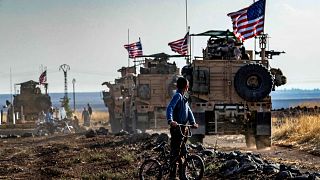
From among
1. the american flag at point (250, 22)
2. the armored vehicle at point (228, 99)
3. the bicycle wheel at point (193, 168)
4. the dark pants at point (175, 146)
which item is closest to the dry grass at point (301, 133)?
the armored vehicle at point (228, 99)

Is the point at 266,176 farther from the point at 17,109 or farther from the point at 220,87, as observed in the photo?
the point at 17,109

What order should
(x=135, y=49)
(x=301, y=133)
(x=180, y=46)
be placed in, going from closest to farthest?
(x=301, y=133) < (x=180, y=46) < (x=135, y=49)

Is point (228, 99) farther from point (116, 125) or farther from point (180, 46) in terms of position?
point (116, 125)

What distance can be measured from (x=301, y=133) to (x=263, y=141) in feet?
9.51

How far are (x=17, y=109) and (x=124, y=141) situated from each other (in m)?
21.5

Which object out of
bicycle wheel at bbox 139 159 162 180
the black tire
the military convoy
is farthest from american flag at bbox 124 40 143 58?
bicycle wheel at bbox 139 159 162 180

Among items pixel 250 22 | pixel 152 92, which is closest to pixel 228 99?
pixel 250 22

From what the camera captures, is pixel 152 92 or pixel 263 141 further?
pixel 152 92

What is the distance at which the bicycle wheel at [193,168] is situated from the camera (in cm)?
1016

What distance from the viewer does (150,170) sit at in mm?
10391

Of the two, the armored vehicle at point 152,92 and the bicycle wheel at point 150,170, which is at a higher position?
the armored vehicle at point 152,92

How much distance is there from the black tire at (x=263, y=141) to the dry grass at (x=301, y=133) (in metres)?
1.31

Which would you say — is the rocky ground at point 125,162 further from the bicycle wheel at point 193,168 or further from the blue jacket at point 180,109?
the blue jacket at point 180,109

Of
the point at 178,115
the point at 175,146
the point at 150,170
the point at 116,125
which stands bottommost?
the point at 116,125
